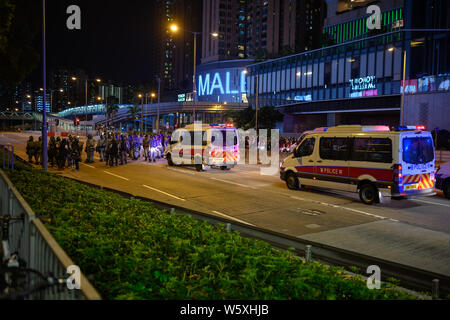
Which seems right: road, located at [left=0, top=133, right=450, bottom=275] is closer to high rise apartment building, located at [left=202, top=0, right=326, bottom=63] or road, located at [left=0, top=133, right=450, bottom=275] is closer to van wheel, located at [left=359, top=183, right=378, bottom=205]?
van wheel, located at [left=359, top=183, right=378, bottom=205]

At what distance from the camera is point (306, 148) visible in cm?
1470

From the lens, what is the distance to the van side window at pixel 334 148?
13219 mm

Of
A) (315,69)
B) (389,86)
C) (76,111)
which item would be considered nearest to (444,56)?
(389,86)

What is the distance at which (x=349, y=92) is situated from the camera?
57781 mm

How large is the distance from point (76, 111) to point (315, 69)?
88.2 meters

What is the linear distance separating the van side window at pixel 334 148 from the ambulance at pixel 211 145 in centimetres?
673

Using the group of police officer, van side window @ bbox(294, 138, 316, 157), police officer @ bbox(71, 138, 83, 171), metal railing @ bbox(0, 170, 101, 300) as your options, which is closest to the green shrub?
metal railing @ bbox(0, 170, 101, 300)

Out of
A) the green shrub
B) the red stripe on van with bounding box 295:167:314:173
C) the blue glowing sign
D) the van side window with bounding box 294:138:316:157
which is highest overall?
the blue glowing sign

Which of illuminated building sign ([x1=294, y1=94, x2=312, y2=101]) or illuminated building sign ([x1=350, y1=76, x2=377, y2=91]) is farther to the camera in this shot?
illuminated building sign ([x1=294, y1=94, x2=312, y2=101])

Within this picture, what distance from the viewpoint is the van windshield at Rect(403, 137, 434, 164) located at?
1188 cm

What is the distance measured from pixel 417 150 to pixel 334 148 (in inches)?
103

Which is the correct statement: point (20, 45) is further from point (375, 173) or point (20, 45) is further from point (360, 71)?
point (360, 71)

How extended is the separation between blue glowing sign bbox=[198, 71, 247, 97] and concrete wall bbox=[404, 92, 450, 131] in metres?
70.2
